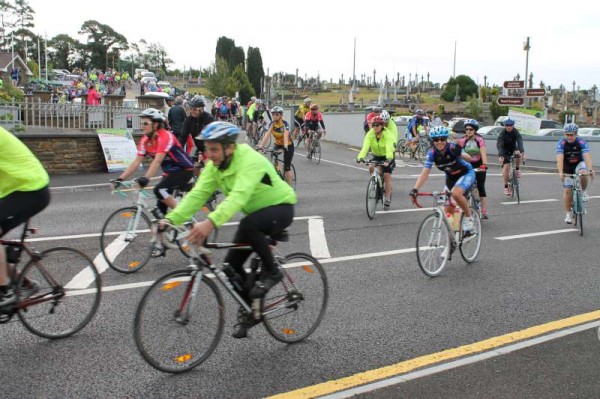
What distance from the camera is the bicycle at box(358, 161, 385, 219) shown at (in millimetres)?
12008

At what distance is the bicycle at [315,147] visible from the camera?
22781mm

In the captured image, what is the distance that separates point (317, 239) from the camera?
9.92 meters

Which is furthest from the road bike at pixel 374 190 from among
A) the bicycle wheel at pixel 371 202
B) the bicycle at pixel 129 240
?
the bicycle at pixel 129 240

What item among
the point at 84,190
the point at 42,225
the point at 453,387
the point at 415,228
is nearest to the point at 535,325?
the point at 453,387

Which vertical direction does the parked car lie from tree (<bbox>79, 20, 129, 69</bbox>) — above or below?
below

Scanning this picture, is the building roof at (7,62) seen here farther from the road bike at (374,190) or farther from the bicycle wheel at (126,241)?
the bicycle wheel at (126,241)

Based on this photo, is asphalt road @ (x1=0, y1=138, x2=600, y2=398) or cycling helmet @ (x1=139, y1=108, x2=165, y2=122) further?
cycling helmet @ (x1=139, y1=108, x2=165, y2=122)

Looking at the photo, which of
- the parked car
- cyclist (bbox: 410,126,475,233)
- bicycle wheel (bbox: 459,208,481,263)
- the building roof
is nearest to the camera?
cyclist (bbox: 410,126,475,233)

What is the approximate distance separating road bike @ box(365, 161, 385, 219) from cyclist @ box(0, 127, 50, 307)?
7.70m

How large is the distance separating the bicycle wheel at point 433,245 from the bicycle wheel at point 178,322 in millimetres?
3640

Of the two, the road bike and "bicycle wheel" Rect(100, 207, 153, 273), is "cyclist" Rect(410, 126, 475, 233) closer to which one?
the road bike

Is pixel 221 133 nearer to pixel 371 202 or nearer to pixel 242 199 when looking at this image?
pixel 242 199

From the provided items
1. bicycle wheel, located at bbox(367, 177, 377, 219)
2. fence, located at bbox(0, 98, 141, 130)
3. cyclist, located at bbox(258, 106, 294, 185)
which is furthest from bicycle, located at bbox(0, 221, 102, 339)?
fence, located at bbox(0, 98, 141, 130)

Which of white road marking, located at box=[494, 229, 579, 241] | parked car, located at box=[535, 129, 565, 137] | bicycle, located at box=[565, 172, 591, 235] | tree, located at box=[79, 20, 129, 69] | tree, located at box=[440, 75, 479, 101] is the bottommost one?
white road marking, located at box=[494, 229, 579, 241]
